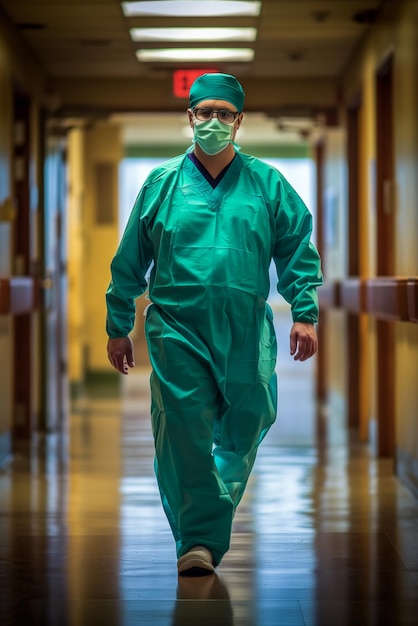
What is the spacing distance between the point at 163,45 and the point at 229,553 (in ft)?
12.6

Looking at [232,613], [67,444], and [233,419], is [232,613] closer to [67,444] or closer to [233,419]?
[233,419]

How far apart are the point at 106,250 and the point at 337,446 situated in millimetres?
5209

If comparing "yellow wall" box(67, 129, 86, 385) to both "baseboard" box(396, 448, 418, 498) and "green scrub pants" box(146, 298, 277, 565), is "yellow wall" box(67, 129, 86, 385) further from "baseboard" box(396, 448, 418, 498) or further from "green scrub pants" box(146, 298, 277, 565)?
"green scrub pants" box(146, 298, 277, 565)

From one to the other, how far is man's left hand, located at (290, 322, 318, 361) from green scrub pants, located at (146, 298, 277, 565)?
0.11 metres

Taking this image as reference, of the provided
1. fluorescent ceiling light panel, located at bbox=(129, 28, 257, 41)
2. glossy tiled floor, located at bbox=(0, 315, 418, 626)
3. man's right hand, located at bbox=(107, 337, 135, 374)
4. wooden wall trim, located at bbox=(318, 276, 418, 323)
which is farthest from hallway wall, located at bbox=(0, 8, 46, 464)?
man's right hand, located at bbox=(107, 337, 135, 374)

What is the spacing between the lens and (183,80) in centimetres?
729

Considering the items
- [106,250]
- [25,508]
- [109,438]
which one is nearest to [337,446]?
[109,438]

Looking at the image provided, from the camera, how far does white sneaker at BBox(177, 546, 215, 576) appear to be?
3.39 metres

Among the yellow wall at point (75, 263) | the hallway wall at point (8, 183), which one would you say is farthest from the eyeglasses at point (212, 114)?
the yellow wall at point (75, 263)

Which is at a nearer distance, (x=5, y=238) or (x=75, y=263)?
(x=5, y=238)

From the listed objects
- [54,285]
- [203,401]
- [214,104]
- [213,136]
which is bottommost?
[203,401]

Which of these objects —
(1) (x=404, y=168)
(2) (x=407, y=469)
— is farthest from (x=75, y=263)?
(2) (x=407, y=469)

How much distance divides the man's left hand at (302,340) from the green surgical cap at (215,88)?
717mm

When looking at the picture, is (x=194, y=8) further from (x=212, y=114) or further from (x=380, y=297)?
(x=212, y=114)
